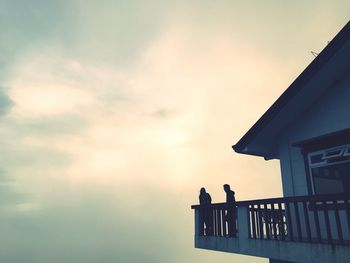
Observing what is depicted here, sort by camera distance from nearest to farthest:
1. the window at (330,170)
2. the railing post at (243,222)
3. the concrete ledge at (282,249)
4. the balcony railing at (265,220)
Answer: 1. the concrete ledge at (282,249)
2. the balcony railing at (265,220)
3. the railing post at (243,222)
4. the window at (330,170)

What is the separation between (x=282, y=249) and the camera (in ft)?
25.1

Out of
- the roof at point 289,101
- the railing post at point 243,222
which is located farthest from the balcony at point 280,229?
the roof at point 289,101

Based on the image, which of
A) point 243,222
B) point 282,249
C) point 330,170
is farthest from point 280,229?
point 330,170

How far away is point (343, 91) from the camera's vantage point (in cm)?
952

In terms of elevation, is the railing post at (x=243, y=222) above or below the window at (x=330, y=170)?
below

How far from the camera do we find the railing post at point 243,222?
28.6 feet

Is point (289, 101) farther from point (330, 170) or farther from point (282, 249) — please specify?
point (282, 249)

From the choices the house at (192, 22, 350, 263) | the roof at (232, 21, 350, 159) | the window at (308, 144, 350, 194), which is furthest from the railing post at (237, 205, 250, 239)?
the roof at (232, 21, 350, 159)

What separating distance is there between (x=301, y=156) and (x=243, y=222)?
3.24 meters

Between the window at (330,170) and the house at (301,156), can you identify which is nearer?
the house at (301,156)

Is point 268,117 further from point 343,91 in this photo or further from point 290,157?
point 343,91

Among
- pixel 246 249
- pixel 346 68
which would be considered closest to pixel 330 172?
pixel 346 68

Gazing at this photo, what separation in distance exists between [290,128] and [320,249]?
4.98 metres

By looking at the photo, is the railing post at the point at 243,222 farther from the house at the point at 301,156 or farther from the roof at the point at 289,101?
the roof at the point at 289,101
